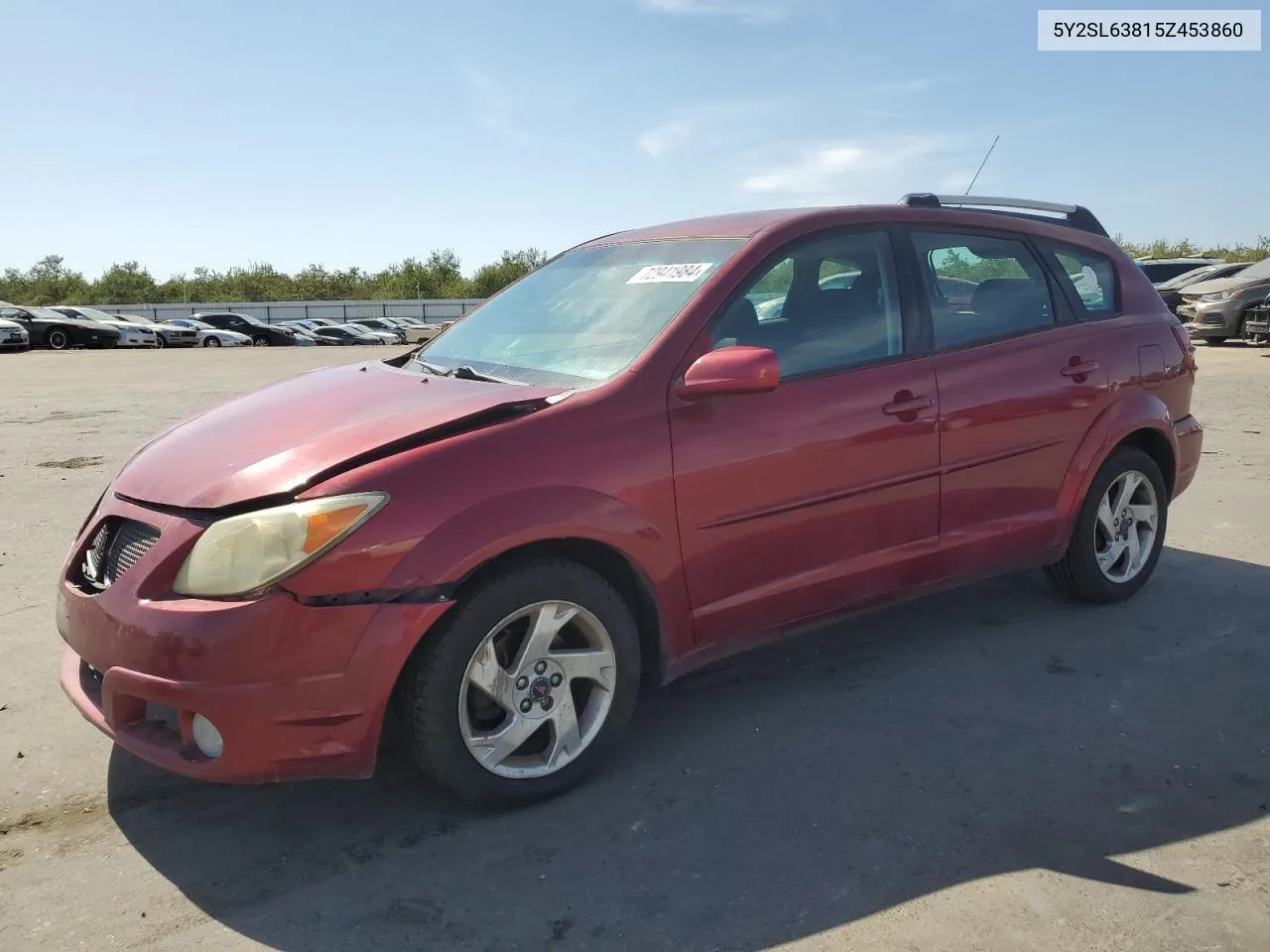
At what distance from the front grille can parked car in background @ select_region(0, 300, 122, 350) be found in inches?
1246

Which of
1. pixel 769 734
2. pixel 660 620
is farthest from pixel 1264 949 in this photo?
pixel 660 620

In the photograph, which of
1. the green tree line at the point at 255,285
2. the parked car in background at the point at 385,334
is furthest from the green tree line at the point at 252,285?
the parked car in background at the point at 385,334

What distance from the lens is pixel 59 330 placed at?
104ft

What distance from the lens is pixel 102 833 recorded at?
2812mm

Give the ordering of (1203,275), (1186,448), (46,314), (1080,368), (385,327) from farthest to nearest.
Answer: (385,327), (46,314), (1203,275), (1186,448), (1080,368)

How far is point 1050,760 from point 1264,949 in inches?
36.2

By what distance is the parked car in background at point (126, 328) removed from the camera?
34.6 m

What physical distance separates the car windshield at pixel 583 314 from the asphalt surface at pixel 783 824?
127cm

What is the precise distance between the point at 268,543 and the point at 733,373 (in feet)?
4.56

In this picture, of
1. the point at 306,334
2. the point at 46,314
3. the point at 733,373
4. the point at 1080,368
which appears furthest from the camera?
the point at 306,334

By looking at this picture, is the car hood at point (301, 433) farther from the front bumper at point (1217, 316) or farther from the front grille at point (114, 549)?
the front bumper at point (1217, 316)

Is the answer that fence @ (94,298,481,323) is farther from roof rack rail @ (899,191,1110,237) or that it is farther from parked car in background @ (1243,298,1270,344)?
roof rack rail @ (899,191,1110,237)

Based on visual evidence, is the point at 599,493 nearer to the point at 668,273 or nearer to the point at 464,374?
the point at 464,374

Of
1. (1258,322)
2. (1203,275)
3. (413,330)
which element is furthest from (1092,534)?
(413,330)
